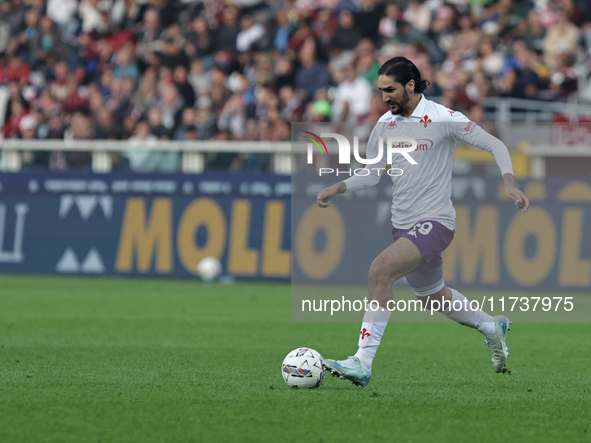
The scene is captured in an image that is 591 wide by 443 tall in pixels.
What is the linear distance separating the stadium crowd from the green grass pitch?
5793mm

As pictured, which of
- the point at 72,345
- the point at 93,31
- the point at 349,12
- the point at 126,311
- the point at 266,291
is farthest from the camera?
the point at 93,31

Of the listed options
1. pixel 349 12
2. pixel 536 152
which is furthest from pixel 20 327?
pixel 349 12

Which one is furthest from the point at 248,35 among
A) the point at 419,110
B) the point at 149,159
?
the point at 419,110

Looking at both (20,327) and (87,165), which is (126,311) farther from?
(87,165)

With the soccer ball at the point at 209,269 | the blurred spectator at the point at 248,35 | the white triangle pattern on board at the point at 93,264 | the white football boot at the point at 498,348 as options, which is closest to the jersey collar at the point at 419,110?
the white football boot at the point at 498,348

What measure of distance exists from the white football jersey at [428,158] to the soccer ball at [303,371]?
115cm

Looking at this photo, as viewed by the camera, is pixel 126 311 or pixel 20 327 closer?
pixel 20 327

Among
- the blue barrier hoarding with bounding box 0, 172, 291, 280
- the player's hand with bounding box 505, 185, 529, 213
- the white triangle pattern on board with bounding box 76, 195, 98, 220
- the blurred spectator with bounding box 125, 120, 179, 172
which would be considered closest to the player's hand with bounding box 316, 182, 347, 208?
the player's hand with bounding box 505, 185, 529, 213

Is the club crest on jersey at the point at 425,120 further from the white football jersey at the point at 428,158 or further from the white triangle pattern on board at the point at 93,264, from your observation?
the white triangle pattern on board at the point at 93,264

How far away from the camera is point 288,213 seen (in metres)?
16.0

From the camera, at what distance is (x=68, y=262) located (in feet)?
55.6

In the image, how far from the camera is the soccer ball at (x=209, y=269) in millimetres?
16234

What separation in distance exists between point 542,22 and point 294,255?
254 inches

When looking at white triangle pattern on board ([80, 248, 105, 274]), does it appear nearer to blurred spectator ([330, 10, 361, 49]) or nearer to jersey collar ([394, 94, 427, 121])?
blurred spectator ([330, 10, 361, 49])
